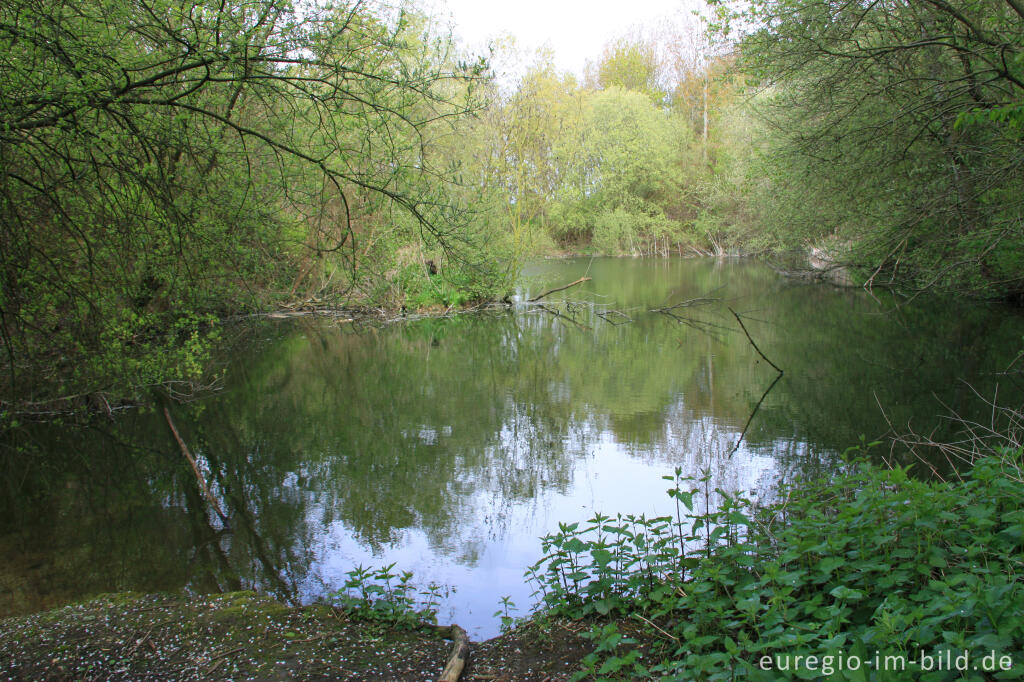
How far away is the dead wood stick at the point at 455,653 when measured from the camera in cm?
335

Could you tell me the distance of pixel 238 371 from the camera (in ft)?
40.8

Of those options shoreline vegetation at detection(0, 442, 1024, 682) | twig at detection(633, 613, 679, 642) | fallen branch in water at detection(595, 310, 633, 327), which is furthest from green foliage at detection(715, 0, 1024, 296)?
twig at detection(633, 613, 679, 642)

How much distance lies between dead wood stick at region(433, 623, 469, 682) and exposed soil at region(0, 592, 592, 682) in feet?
0.17

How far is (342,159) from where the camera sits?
17.8 ft

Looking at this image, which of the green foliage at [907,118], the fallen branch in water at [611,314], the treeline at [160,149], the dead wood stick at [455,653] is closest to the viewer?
the dead wood stick at [455,653]

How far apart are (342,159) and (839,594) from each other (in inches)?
174

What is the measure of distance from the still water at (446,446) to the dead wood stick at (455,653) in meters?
0.29

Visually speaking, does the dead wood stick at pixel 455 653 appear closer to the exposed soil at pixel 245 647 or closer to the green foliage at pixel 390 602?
the exposed soil at pixel 245 647

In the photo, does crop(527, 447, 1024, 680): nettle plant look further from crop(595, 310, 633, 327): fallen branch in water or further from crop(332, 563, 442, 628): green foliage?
crop(595, 310, 633, 327): fallen branch in water

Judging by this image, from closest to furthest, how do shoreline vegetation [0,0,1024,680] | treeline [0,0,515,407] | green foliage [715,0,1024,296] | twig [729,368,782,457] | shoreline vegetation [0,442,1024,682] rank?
1. shoreline vegetation [0,442,1024,682]
2. shoreline vegetation [0,0,1024,680]
3. treeline [0,0,515,407]
4. twig [729,368,782,457]
5. green foliage [715,0,1024,296]

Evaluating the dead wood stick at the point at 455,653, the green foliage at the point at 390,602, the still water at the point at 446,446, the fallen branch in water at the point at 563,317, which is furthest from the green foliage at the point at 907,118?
the dead wood stick at the point at 455,653

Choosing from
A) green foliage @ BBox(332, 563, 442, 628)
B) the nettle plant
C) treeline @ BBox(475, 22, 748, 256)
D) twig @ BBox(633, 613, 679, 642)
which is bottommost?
green foliage @ BBox(332, 563, 442, 628)

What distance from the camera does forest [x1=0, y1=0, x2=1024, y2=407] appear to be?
15.0 feet

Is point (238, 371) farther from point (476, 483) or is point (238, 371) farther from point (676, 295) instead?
point (676, 295)
